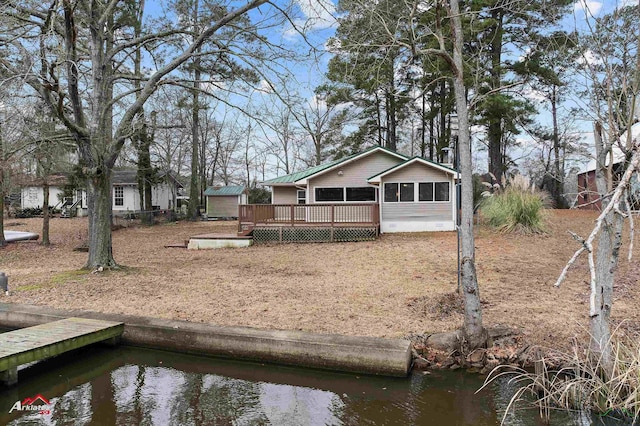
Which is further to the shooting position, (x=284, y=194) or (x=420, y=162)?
(x=284, y=194)

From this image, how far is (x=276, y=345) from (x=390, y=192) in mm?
12325

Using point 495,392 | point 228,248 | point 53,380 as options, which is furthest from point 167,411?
point 228,248

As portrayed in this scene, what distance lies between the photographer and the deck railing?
Result: 1498 cm

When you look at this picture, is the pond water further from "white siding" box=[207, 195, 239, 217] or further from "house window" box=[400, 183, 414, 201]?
"white siding" box=[207, 195, 239, 217]

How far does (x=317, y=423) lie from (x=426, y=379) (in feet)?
4.61

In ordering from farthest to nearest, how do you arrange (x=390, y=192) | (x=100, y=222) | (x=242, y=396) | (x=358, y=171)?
1. (x=358, y=171)
2. (x=390, y=192)
3. (x=100, y=222)
4. (x=242, y=396)

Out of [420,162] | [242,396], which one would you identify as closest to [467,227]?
[242,396]

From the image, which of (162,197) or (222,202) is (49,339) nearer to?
(222,202)

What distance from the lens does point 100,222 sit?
9.31 meters

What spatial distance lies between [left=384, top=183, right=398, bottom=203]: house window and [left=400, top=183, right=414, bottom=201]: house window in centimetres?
23

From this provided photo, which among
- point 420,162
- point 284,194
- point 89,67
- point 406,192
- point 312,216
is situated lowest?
point 312,216

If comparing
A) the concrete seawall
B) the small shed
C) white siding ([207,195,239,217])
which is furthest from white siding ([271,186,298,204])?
the concrete seawall

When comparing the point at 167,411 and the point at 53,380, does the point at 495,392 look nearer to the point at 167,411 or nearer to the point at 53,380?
the point at 167,411

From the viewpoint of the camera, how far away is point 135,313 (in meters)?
6.06
